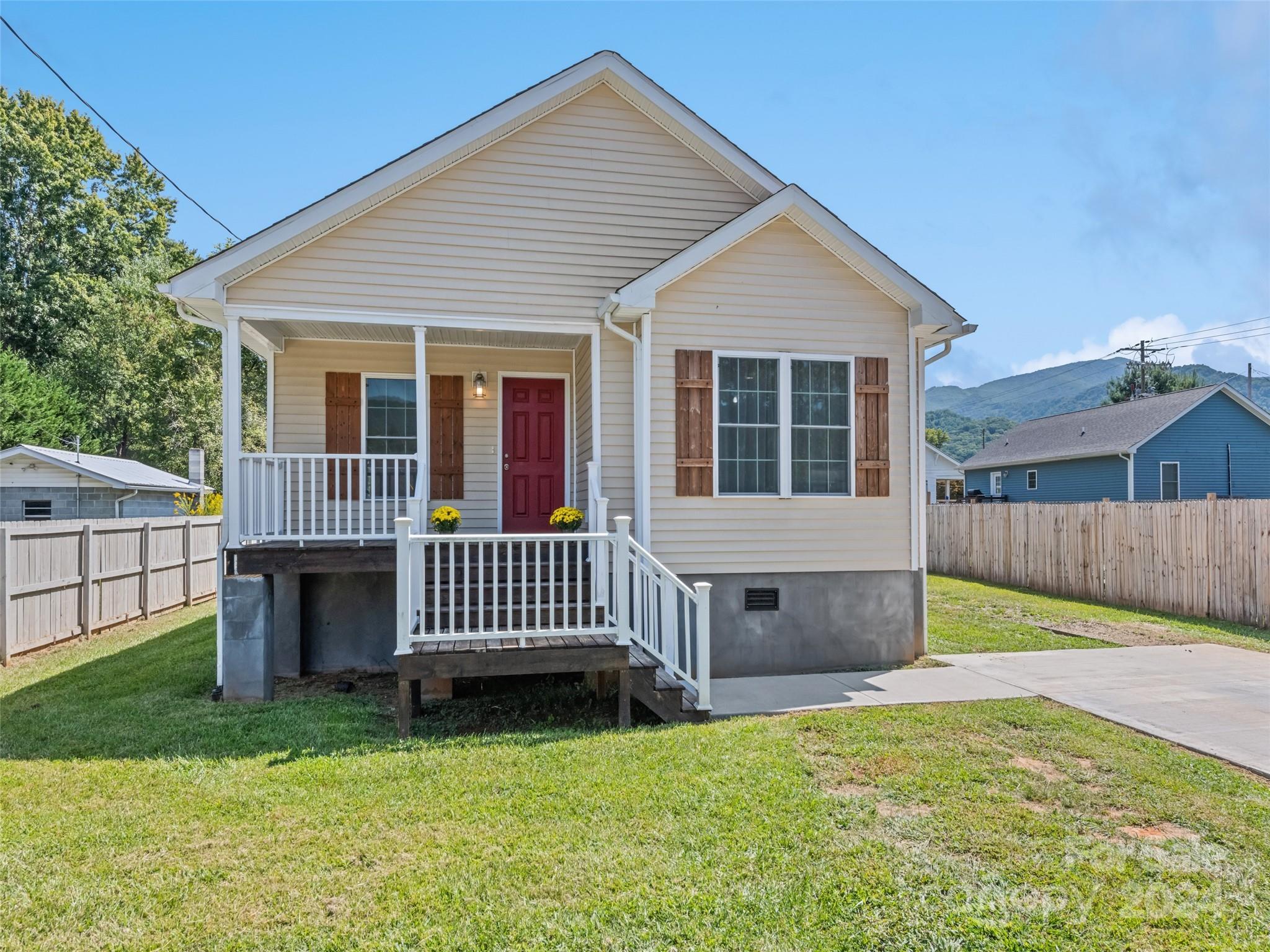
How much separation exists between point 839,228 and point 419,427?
4783mm

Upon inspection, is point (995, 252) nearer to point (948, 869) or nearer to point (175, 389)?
point (948, 869)

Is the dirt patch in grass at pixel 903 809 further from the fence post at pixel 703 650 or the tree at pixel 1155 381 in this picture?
the tree at pixel 1155 381

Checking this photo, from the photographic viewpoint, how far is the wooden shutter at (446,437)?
29.2ft

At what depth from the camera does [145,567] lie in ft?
35.3

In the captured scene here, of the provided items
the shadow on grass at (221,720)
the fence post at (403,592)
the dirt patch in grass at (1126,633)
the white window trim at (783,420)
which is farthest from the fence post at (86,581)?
the dirt patch in grass at (1126,633)

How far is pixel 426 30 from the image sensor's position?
10.2 meters

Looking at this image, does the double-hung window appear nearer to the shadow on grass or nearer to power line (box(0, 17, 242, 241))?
power line (box(0, 17, 242, 241))

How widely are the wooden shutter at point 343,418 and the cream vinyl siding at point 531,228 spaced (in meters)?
1.52

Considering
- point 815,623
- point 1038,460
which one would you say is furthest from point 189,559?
point 1038,460

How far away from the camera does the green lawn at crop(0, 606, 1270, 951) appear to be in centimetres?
290

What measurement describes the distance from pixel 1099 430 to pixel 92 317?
37171 millimetres

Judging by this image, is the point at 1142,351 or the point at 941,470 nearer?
the point at 941,470

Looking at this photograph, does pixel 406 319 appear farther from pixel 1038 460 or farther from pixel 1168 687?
pixel 1038 460

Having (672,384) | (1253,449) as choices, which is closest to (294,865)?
(672,384)
